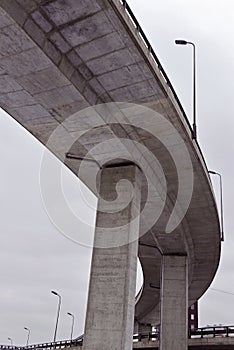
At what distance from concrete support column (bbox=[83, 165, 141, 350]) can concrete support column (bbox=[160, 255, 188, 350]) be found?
1235 centimetres

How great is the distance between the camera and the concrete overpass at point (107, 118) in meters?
13.4

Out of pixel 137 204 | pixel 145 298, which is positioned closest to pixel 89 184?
pixel 137 204

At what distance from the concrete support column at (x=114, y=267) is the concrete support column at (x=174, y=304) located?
486 inches

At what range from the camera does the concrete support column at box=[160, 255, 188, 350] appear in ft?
97.8

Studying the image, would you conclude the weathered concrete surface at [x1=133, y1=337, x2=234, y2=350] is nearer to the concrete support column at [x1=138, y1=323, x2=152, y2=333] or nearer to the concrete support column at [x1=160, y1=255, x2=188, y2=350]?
the concrete support column at [x1=160, y1=255, x2=188, y2=350]

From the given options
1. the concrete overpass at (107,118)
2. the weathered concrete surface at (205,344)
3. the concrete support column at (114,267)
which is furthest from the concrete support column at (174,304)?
Answer: the concrete support column at (114,267)

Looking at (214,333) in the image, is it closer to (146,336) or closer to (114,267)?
(146,336)

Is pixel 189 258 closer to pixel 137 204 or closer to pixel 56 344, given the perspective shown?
pixel 137 204

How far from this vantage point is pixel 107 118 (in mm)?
17703

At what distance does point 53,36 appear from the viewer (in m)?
14.0

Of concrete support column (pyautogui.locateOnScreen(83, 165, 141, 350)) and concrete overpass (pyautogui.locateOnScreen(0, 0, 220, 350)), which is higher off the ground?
concrete overpass (pyautogui.locateOnScreen(0, 0, 220, 350))

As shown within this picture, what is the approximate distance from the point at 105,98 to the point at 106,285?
708 centimetres

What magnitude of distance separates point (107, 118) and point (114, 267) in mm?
5727

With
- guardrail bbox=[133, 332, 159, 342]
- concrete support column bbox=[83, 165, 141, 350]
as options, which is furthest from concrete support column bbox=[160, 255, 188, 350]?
concrete support column bbox=[83, 165, 141, 350]
